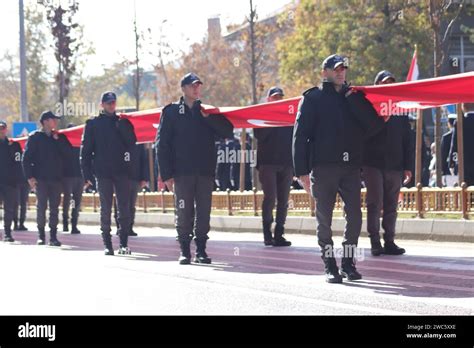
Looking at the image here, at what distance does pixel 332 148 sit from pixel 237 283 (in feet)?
5.49

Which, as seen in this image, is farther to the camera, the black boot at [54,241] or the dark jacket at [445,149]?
the dark jacket at [445,149]

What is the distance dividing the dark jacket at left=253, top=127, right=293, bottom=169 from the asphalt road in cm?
130

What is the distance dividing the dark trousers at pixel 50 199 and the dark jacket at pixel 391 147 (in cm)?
677

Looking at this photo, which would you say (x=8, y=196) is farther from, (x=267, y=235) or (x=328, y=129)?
(x=328, y=129)

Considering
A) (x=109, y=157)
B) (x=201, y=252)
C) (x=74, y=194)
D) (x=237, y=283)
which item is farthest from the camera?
(x=74, y=194)

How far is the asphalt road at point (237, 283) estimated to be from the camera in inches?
359

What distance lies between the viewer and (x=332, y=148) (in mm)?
10805

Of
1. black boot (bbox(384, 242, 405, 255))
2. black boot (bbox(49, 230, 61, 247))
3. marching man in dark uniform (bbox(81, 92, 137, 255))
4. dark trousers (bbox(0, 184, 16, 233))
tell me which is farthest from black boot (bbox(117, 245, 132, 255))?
dark trousers (bbox(0, 184, 16, 233))

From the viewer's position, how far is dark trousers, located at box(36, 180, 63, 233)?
1858cm

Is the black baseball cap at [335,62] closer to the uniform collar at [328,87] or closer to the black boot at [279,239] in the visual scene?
the uniform collar at [328,87]

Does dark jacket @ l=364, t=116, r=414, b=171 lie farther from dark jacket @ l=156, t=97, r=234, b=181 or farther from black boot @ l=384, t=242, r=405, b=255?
dark jacket @ l=156, t=97, r=234, b=181

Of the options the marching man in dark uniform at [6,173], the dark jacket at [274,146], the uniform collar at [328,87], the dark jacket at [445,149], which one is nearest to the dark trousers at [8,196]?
the marching man in dark uniform at [6,173]

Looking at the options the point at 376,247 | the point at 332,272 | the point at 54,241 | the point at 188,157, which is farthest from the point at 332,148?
the point at 54,241
